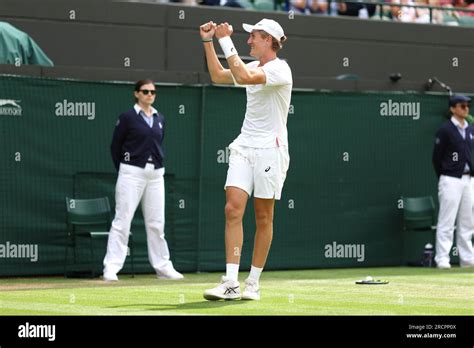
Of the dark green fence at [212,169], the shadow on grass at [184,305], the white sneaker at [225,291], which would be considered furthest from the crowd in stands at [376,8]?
the shadow on grass at [184,305]

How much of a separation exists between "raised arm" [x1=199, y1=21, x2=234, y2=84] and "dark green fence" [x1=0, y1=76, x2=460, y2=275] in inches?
202

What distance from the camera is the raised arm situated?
10.4 metres

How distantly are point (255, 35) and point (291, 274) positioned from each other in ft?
19.8

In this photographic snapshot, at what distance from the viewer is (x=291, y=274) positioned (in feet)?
53.1

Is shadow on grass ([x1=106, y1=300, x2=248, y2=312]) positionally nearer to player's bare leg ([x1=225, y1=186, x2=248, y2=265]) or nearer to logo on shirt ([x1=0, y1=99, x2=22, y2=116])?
player's bare leg ([x1=225, y1=186, x2=248, y2=265])

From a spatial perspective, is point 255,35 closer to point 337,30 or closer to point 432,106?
point 432,106

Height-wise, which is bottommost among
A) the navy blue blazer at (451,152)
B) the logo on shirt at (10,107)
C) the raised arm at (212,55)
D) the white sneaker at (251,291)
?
the white sneaker at (251,291)

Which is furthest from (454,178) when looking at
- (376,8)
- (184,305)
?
(184,305)

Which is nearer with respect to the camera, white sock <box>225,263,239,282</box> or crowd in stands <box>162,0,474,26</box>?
white sock <box>225,263,239,282</box>

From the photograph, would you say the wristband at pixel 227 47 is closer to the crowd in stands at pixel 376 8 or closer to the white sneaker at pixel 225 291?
the white sneaker at pixel 225 291

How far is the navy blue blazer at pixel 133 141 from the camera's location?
15.0 m

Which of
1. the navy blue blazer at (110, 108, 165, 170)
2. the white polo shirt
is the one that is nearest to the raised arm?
the white polo shirt

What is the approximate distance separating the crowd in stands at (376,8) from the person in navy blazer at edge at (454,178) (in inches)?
143
